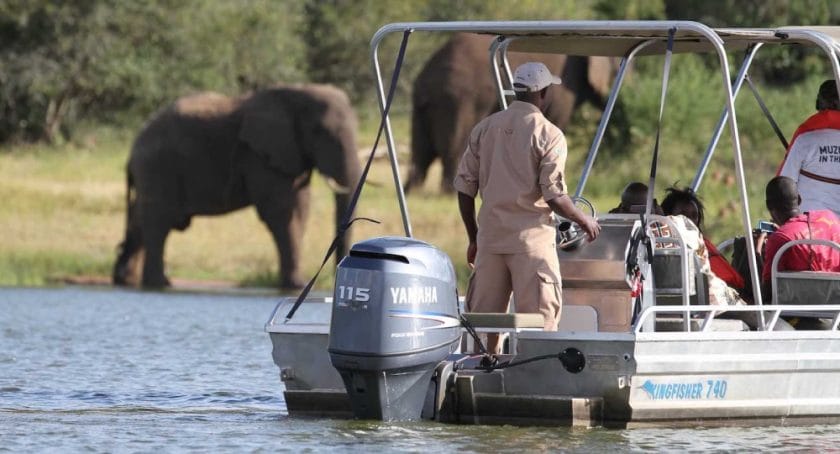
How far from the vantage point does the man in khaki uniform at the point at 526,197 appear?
9445 millimetres

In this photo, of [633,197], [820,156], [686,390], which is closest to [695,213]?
[633,197]

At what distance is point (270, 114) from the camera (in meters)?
24.7

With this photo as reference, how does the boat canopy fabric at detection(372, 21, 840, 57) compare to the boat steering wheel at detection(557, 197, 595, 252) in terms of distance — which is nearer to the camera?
the boat canopy fabric at detection(372, 21, 840, 57)

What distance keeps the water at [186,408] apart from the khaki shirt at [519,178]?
92 centimetres

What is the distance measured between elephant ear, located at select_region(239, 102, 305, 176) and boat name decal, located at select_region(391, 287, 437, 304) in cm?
1534

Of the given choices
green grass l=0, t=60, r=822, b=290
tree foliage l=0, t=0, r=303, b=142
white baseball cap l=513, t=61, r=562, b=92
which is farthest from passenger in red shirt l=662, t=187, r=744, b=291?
tree foliage l=0, t=0, r=303, b=142

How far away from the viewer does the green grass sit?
2502cm

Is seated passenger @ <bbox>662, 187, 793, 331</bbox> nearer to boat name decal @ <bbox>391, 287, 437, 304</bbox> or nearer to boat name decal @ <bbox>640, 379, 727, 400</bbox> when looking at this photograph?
boat name decal @ <bbox>640, 379, 727, 400</bbox>

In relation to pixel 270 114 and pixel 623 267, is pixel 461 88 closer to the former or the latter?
pixel 270 114

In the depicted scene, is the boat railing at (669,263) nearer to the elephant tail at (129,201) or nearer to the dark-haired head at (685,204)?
the dark-haired head at (685,204)

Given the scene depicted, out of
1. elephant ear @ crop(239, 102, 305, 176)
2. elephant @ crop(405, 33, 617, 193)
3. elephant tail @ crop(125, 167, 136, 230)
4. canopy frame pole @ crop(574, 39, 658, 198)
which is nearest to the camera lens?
canopy frame pole @ crop(574, 39, 658, 198)

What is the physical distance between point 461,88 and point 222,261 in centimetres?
483

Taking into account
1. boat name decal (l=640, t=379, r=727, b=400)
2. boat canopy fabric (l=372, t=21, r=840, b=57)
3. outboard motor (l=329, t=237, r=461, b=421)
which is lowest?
boat name decal (l=640, t=379, r=727, b=400)

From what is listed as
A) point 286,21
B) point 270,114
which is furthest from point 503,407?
point 286,21
